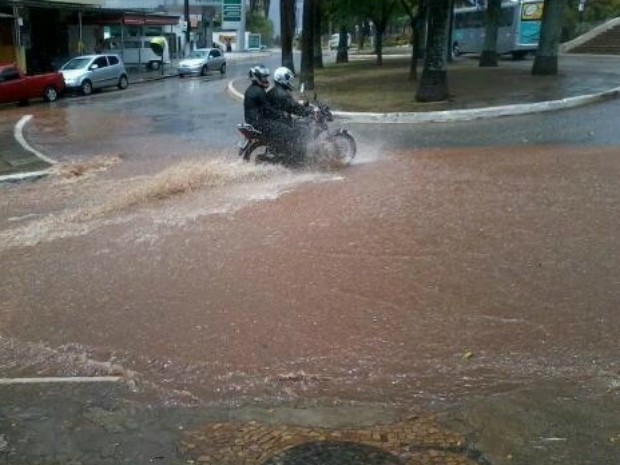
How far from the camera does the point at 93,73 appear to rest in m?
31.4

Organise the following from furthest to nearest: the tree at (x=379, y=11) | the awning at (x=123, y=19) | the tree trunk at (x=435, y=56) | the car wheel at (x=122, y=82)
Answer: the awning at (x=123, y=19)
the tree at (x=379, y=11)
the car wheel at (x=122, y=82)
the tree trunk at (x=435, y=56)

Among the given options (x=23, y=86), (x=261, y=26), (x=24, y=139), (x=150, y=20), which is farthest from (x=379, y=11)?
(x=261, y=26)

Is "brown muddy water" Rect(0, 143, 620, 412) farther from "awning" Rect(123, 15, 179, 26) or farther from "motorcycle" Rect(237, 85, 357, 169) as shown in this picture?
"awning" Rect(123, 15, 179, 26)

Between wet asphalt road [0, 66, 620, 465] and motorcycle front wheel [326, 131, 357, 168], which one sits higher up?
motorcycle front wheel [326, 131, 357, 168]

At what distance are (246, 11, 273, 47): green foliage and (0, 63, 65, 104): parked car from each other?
74296 mm

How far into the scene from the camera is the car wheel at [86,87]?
30766mm

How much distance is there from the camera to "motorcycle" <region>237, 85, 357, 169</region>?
11430 mm

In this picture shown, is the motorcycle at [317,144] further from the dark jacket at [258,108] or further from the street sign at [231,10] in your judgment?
the street sign at [231,10]

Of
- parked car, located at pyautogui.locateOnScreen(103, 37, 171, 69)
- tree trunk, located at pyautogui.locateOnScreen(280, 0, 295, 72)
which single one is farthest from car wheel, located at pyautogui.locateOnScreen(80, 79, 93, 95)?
parked car, located at pyautogui.locateOnScreen(103, 37, 171, 69)

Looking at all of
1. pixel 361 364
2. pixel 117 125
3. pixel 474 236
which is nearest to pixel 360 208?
pixel 474 236

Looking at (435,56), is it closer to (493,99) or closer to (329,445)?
(493,99)

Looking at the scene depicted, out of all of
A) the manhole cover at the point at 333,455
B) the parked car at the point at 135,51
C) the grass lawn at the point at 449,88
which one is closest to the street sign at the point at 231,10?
the parked car at the point at 135,51

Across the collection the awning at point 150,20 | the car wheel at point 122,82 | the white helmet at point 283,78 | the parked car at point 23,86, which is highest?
the awning at point 150,20

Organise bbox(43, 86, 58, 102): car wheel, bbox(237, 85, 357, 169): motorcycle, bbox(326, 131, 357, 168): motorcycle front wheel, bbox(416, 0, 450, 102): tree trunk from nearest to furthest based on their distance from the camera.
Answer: bbox(237, 85, 357, 169): motorcycle, bbox(326, 131, 357, 168): motorcycle front wheel, bbox(416, 0, 450, 102): tree trunk, bbox(43, 86, 58, 102): car wheel
